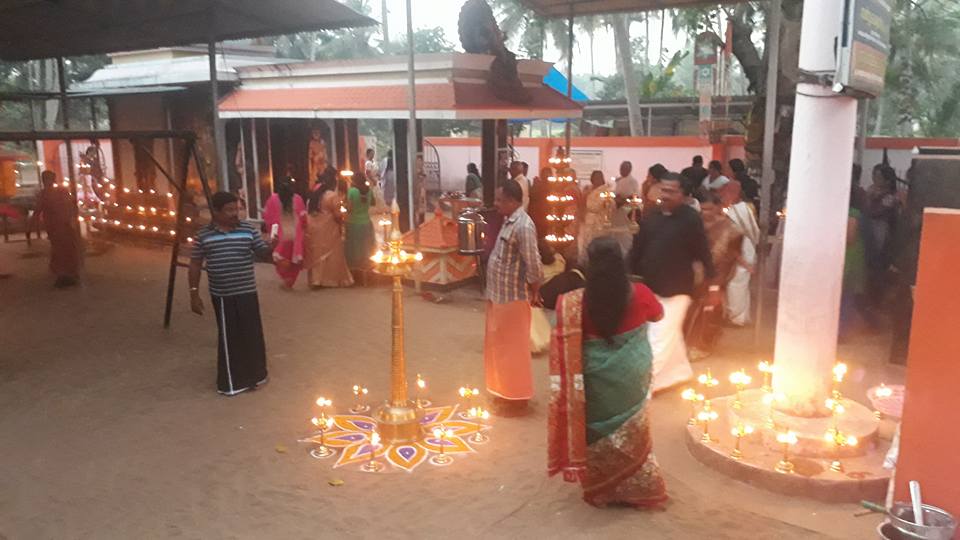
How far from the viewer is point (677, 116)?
25516 millimetres

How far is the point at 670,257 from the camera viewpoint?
238 inches

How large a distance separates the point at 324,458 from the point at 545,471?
154 cm

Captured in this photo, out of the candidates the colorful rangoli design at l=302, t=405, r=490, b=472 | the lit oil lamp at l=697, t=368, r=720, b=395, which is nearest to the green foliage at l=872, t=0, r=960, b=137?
the lit oil lamp at l=697, t=368, r=720, b=395

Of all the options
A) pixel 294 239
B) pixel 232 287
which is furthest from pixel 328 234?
pixel 232 287

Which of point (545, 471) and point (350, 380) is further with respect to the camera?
point (350, 380)

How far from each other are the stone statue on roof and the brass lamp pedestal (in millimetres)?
5935

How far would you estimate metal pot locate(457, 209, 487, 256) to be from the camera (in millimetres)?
8695

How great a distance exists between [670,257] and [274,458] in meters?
3.40

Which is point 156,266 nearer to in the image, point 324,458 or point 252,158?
point 252,158

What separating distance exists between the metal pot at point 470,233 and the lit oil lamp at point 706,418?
383cm

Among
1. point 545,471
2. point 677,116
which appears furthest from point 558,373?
point 677,116

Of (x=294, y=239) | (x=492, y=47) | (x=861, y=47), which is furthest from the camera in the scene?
(x=492, y=47)

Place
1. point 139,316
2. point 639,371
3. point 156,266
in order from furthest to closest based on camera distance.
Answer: point 156,266, point 139,316, point 639,371

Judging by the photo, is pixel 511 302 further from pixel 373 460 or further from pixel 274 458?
pixel 274 458
